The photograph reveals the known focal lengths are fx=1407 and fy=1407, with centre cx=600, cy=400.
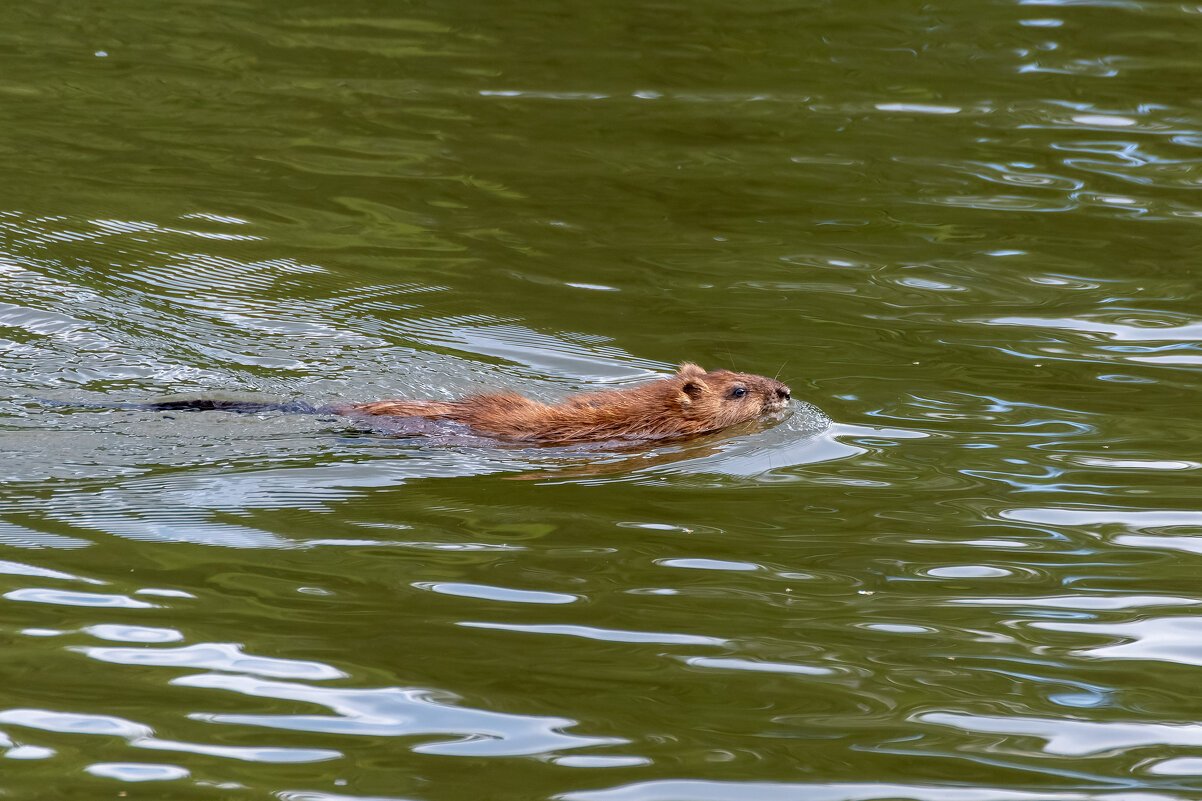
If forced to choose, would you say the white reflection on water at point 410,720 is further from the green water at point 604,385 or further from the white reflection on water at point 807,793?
the white reflection on water at point 807,793

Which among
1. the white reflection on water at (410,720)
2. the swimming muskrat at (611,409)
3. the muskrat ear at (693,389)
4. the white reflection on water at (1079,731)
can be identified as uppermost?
the muskrat ear at (693,389)

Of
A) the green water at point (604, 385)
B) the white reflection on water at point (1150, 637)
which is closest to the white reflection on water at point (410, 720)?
the green water at point (604, 385)

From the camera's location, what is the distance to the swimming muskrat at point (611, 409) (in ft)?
23.1

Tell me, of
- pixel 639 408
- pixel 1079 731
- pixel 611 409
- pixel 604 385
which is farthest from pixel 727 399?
pixel 1079 731

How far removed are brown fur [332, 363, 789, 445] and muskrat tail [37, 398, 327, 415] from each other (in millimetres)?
242

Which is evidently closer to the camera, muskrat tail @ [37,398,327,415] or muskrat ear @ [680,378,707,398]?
muskrat tail @ [37,398,327,415]

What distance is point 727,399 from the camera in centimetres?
737

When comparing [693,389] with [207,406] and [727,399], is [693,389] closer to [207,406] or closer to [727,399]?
[727,399]

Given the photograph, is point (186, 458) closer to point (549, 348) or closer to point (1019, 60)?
point (549, 348)

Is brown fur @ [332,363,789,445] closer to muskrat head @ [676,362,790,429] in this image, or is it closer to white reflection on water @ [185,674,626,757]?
muskrat head @ [676,362,790,429]

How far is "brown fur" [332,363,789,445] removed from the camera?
7.11 m

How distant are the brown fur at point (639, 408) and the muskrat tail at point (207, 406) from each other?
0.80ft

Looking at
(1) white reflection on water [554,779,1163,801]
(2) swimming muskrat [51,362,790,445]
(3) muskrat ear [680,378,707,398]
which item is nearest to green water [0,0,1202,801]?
(1) white reflection on water [554,779,1163,801]

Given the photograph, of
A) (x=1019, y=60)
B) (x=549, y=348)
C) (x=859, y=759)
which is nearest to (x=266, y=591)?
(x=859, y=759)
